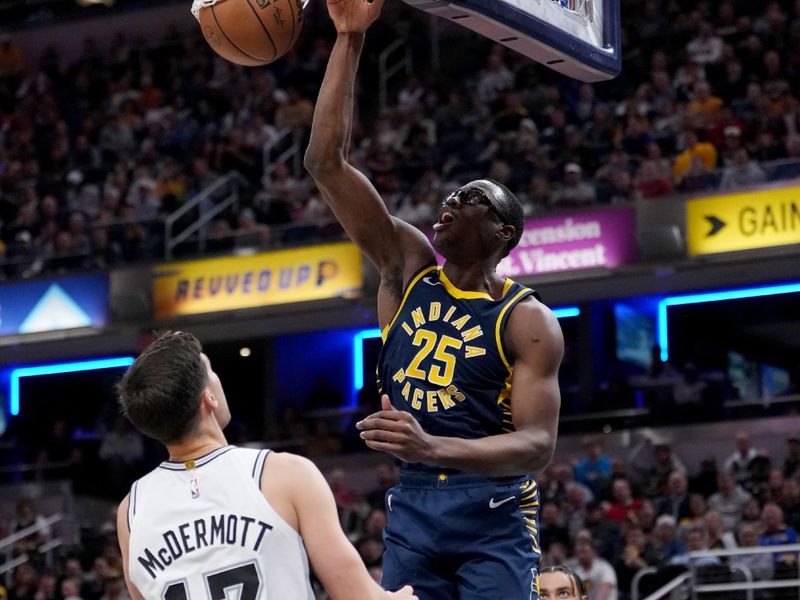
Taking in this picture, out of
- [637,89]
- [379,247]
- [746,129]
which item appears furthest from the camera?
[637,89]

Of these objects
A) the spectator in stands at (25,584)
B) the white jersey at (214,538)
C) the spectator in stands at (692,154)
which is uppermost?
the spectator in stands at (692,154)

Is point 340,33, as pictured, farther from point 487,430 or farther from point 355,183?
point 487,430

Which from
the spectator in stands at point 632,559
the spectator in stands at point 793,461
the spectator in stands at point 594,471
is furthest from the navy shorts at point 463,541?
the spectator in stands at point 594,471

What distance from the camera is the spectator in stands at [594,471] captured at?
50.1 feet

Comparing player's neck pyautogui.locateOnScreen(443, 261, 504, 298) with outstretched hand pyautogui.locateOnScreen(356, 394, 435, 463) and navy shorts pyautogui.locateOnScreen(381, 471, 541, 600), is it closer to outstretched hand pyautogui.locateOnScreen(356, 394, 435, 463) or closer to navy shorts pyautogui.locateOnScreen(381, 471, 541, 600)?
navy shorts pyautogui.locateOnScreen(381, 471, 541, 600)

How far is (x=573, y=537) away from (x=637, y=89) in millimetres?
7311

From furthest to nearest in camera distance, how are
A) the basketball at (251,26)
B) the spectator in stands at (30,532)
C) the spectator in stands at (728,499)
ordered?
the spectator in stands at (30,532), the spectator in stands at (728,499), the basketball at (251,26)

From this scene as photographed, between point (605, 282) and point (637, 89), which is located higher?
point (637, 89)

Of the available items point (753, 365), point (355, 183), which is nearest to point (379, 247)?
point (355, 183)

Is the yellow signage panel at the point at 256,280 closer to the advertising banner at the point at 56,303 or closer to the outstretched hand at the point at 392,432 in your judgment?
the advertising banner at the point at 56,303

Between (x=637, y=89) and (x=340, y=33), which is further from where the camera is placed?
(x=637, y=89)

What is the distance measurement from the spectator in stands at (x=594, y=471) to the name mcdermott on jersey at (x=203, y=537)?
11746 mm

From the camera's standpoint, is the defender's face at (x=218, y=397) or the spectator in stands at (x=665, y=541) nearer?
the defender's face at (x=218, y=397)

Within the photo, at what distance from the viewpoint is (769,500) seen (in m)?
13.6
